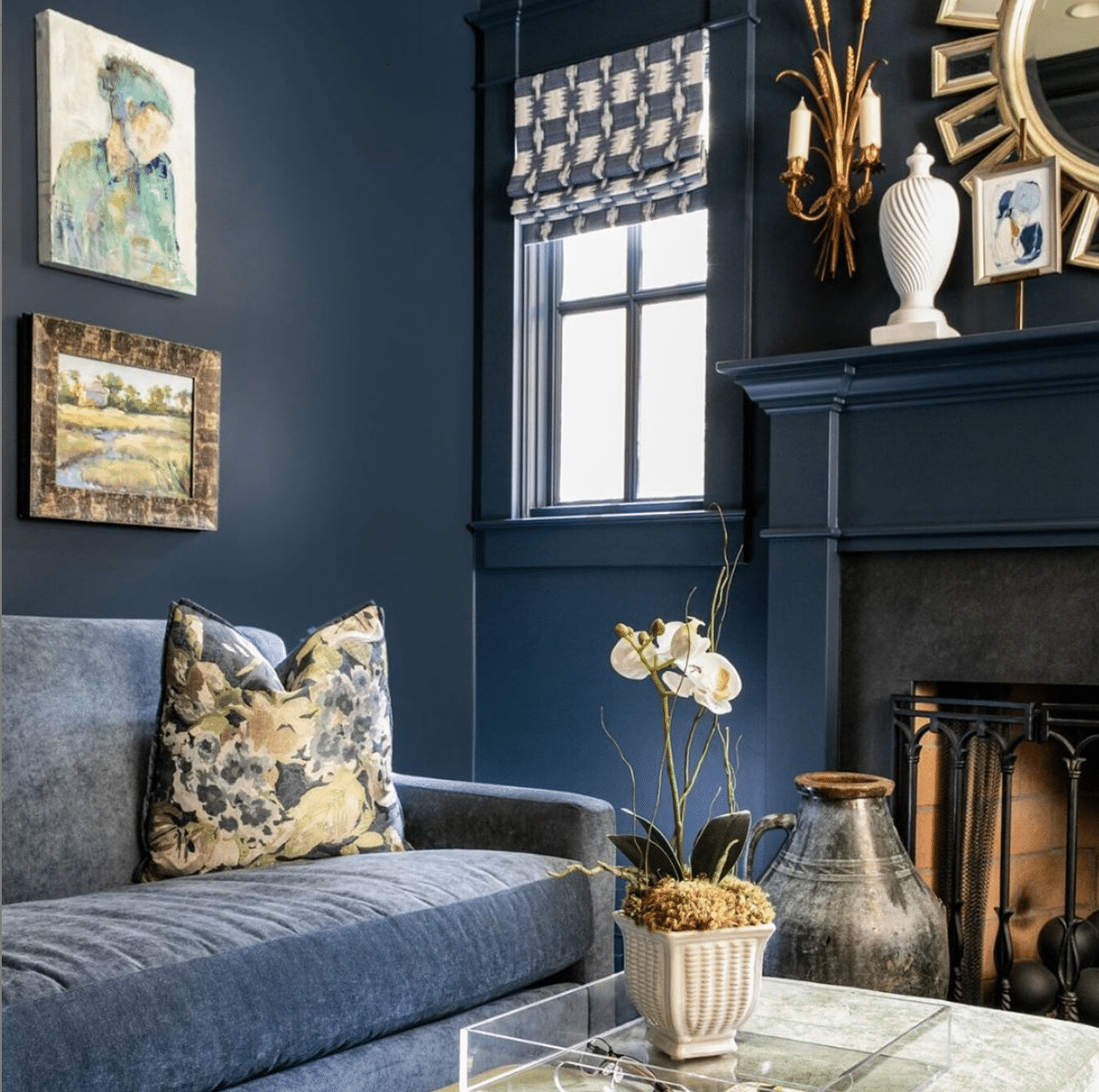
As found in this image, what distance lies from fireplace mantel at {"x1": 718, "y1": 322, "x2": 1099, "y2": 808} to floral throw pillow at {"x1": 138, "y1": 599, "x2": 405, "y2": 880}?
3.30 ft

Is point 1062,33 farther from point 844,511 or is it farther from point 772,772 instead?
point 772,772

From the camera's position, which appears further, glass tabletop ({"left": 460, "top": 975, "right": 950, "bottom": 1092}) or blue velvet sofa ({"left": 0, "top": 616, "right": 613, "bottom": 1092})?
blue velvet sofa ({"left": 0, "top": 616, "right": 613, "bottom": 1092})

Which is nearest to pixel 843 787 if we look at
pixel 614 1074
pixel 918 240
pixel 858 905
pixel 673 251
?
pixel 858 905

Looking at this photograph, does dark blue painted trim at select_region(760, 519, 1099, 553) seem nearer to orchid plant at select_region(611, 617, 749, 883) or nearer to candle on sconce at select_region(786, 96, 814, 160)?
candle on sconce at select_region(786, 96, 814, 160)

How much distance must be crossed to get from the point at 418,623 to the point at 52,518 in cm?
117

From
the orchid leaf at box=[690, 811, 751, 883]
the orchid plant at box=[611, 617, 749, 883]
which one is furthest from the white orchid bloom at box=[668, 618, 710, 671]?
the orchid leaf at box=[690, 811, 751, 883]

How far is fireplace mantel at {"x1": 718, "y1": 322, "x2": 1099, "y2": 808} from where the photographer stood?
2.59 metres

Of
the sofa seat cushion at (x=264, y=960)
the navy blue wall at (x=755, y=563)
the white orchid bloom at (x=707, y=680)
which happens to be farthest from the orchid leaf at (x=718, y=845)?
the navy blue wall at (x=755, y=563)

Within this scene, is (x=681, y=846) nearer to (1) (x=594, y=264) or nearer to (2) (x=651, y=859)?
(2) (x=651, y=859)

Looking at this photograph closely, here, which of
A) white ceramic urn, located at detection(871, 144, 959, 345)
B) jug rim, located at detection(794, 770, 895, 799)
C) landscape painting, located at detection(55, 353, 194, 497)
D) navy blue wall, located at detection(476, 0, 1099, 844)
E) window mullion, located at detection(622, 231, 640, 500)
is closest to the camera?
jug rim, located at detection(794, 770, 895, 799)

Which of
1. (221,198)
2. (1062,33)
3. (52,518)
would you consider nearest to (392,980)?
(52,518)

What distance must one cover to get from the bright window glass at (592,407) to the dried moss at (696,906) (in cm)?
222

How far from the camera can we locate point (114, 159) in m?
2.75

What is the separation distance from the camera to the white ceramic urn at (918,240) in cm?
278
